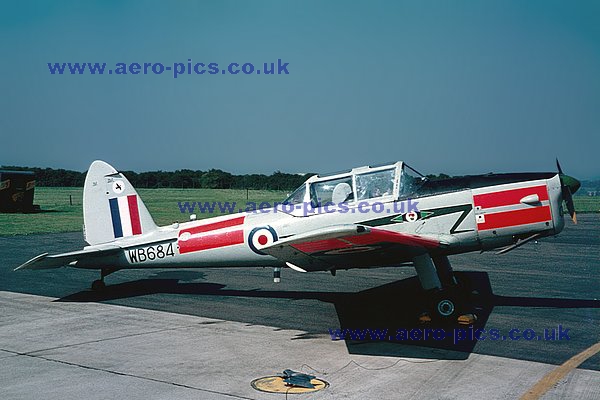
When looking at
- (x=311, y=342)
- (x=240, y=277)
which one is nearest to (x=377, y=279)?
(x=240, y=277)

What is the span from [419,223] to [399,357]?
8.70 ft

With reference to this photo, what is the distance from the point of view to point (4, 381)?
610cm

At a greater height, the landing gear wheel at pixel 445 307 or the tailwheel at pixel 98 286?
the tailwheel at pixel 98 286

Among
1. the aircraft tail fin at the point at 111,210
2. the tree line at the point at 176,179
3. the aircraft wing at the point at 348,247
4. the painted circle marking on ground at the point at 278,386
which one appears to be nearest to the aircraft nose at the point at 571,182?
the aircraft wing at the point at 348,247

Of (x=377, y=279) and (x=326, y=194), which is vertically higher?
(x=326, y=194)

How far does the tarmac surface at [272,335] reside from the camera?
599cm

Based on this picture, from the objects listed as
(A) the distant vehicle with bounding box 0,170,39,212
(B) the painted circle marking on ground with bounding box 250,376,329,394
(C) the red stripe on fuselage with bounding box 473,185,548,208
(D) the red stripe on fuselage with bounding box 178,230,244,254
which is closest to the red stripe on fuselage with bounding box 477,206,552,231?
(C) the red stripe on fuselage with bounding box 473,185,548,208

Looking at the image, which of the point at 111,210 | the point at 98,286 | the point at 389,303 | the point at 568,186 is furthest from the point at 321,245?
the point at 98,286

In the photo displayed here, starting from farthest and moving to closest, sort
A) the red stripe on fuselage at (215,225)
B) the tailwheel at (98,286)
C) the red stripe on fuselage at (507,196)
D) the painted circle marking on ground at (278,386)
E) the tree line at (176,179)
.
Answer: the tree line at (176,179)
the tailwheel at (98,286)
the red stripe on fuselage at (215,225)
the red stripe on fuselage at (507,196)
the painted circle marking on ground at (278,386)

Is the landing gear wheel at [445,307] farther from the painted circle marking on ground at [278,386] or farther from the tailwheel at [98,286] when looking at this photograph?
the tailwheel at [98,286]

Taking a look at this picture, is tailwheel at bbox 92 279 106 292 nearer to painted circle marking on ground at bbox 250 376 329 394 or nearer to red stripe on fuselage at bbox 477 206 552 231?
painted circle marking on ground at bbox 250 376 329 394

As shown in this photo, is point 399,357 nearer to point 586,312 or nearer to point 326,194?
point 326,194

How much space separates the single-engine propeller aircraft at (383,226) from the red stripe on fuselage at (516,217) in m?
0.01

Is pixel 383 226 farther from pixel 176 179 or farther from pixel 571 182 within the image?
pixel 176 179
